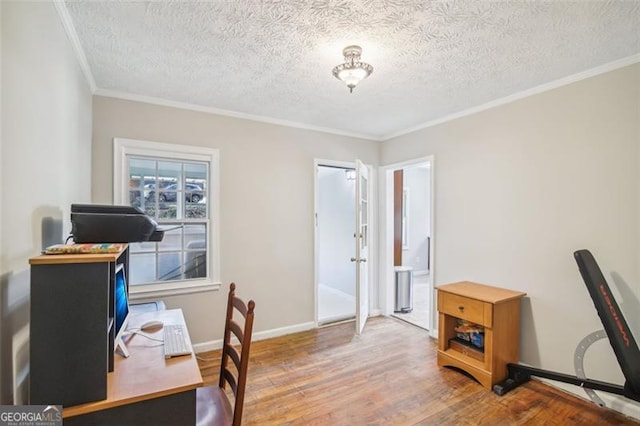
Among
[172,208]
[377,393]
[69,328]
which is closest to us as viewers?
[69,328]

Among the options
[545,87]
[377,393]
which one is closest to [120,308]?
[377,393]

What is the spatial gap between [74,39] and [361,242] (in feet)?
9.92

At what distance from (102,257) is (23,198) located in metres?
0.46

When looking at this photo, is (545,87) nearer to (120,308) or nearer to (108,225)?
(108,225)

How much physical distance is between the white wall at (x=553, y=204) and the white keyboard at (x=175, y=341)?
275cm

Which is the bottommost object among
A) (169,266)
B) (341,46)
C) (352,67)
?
(169,266)

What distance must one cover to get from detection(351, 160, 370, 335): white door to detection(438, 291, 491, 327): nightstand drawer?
0.96 meters

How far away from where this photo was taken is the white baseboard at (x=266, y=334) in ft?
10.5

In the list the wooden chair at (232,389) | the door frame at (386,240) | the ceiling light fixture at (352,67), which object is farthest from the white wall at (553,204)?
the wooden chair at (232,389)

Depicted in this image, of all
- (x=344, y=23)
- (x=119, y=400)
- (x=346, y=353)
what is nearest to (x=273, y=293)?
(x=346, y=353)

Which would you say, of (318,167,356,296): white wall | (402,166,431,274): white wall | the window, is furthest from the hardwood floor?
(402,166,431,274): white wall

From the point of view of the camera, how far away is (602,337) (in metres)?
2.32

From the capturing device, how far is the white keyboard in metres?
1.52

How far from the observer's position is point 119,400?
46.0 inches
